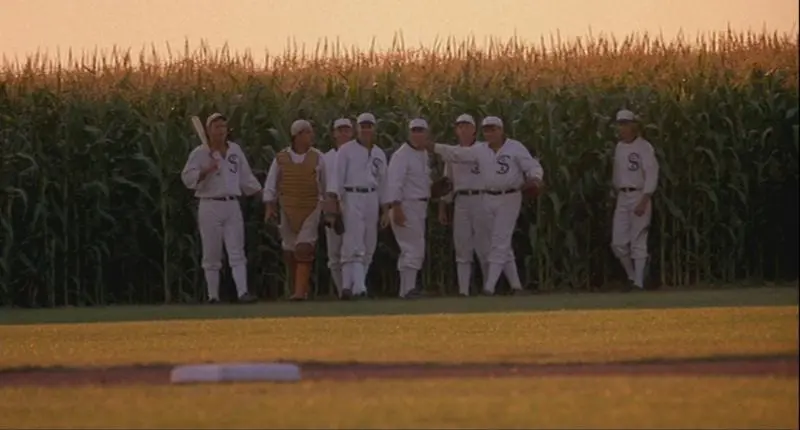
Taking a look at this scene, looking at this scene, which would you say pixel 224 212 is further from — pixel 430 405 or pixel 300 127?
pixel 430 405

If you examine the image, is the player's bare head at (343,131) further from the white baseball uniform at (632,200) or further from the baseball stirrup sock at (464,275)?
the white baseball uniform at (632,200)

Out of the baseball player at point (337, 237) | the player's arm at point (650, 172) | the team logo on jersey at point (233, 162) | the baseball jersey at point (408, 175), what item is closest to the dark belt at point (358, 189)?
the baseball jersey at point (408, 175)

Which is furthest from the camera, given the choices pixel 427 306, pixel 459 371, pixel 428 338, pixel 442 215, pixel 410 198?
pixel 442 215

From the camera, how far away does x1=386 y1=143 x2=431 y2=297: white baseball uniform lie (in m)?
23.2

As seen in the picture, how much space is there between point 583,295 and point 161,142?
601cm

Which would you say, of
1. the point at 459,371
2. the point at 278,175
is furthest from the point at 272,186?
the point at 459,371

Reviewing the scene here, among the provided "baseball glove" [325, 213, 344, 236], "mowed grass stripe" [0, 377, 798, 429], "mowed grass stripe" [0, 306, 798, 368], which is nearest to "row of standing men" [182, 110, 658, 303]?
"baseball glove" [325, 213, 344, 236]

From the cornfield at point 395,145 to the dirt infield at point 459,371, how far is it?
39.6 feet

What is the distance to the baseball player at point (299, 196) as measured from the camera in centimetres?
2323

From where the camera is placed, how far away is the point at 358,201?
76.6 ft

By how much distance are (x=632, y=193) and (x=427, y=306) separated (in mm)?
4652

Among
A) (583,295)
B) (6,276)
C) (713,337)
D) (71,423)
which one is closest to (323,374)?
(71,423)

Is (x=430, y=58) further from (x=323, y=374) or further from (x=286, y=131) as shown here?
(x=323, y=374)

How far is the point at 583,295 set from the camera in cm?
2258
